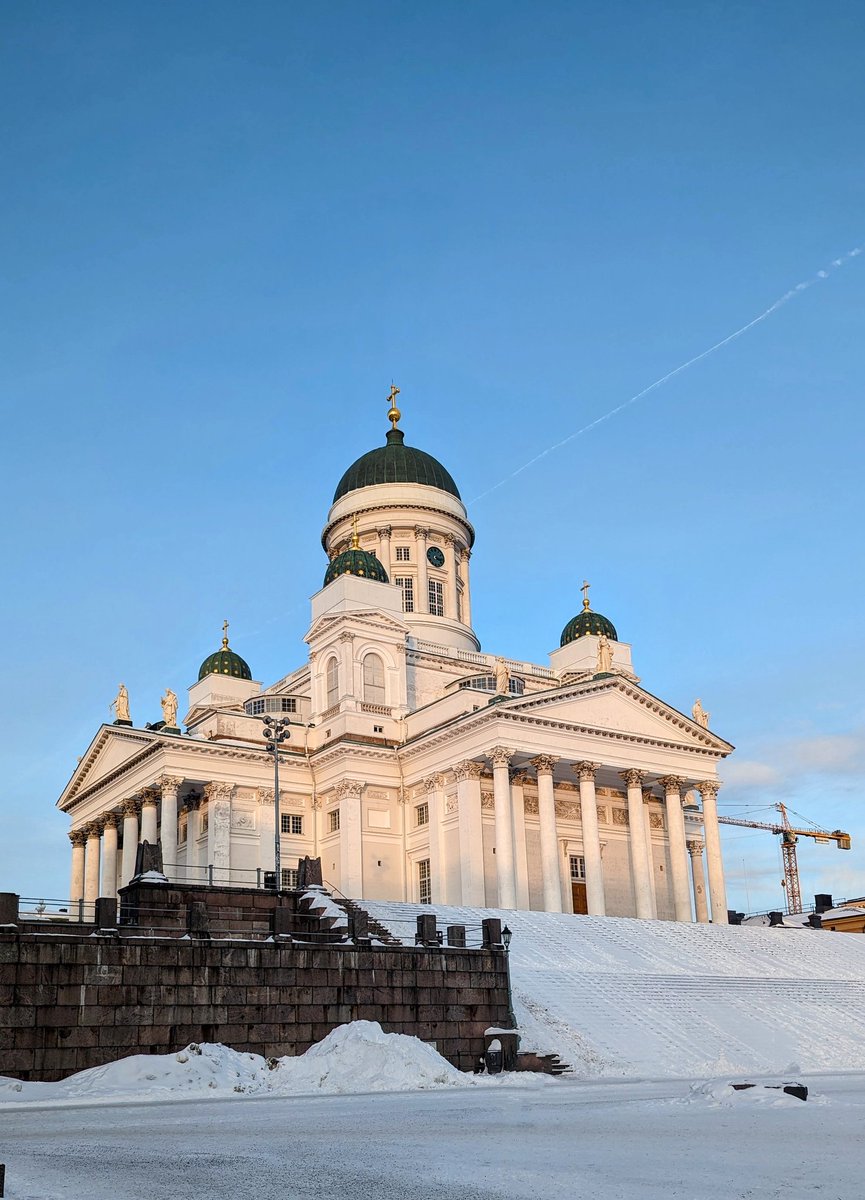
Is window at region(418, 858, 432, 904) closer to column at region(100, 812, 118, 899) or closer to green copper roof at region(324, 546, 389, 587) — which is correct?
green copper roof at region(324, 546, 389, 587)

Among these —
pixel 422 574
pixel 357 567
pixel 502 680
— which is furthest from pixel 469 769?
pixel 422 574

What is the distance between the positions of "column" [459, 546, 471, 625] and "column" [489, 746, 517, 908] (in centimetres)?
2093

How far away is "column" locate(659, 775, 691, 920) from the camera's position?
60625mm

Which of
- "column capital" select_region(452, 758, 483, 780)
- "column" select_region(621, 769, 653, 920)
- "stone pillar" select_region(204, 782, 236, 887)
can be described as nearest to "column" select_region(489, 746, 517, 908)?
"column capital" select_region(452, 758, 483, 780)

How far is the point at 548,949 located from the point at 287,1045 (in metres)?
14.9

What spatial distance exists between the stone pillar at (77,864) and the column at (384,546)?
888 inches

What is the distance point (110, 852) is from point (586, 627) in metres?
29.4

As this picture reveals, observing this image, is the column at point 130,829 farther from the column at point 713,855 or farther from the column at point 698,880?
the column at point 698,880

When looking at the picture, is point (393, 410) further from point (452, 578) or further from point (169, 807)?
point (169, 807)

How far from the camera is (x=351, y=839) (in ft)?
192

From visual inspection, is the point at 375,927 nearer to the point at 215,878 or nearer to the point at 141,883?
the point at 141,883

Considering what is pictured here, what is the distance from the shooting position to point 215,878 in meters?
57.3

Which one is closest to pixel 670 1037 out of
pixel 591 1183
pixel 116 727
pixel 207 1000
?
pixel 207 1000

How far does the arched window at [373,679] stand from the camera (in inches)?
2495
